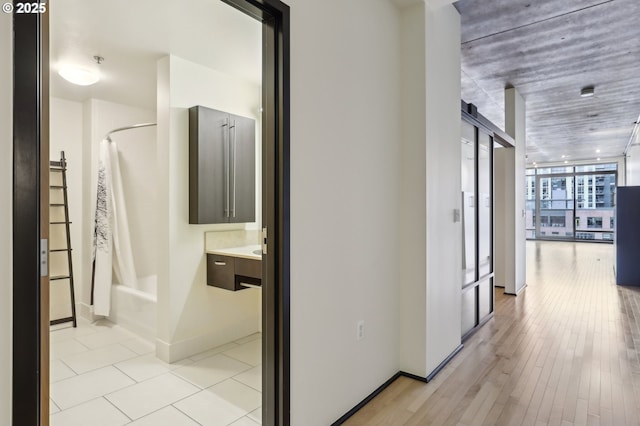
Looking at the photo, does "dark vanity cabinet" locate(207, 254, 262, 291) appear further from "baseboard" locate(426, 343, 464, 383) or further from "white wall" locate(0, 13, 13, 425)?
"white wall" locate(0, 13, 13, 425)

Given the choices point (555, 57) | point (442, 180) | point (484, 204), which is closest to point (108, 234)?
point (442, 180)

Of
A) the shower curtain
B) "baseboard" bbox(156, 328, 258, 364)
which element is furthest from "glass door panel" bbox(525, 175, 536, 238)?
the shower curtain

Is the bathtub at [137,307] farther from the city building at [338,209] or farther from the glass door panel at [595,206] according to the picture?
the glass door panel at [595,206]

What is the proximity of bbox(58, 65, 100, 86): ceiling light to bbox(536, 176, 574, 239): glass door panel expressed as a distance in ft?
50.0

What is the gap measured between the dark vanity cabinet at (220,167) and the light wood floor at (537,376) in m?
1.88

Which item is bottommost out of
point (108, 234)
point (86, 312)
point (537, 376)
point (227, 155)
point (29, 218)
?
point (537, 376)

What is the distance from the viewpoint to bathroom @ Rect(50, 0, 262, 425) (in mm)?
2219

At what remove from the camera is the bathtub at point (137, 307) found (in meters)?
2.97

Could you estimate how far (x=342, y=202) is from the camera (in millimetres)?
2088

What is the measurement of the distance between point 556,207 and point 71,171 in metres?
15.6

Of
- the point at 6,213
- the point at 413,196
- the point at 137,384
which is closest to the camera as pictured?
the point at 6,213

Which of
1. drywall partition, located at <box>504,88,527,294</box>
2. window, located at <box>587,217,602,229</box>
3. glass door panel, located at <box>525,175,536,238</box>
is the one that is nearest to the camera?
drywall partition, located at <box>504,88,527,294</box>

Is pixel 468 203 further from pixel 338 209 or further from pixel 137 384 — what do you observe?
pixel 137 384

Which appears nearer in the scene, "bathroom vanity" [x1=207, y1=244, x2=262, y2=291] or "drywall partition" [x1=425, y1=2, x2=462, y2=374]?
"drywall partition" [x1=425, y1=2, x2=462, y2=374]
